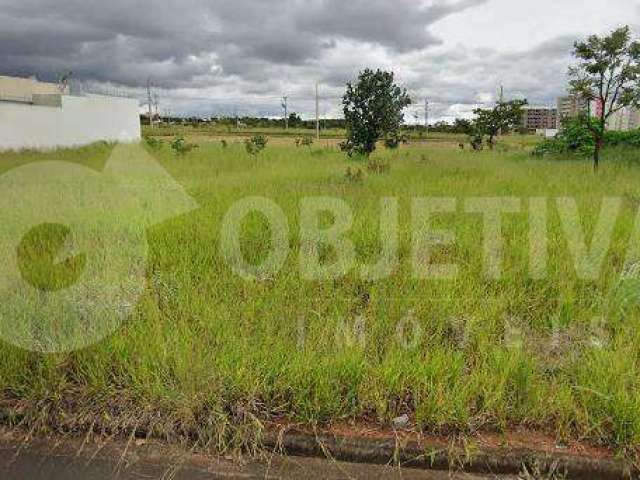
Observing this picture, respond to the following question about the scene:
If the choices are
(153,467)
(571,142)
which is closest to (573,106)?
(571,142)

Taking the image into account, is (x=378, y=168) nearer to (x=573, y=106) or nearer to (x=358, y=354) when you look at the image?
(x=358, y=354)


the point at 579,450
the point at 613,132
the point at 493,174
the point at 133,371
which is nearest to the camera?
the point at 579,450

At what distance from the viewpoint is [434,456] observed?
1.82m

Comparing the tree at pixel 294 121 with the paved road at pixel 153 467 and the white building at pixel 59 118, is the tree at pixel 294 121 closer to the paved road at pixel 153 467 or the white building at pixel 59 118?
the white building at pixel 59 118

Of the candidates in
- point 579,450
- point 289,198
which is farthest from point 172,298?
point 289,198

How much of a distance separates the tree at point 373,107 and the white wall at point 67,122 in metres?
13.4

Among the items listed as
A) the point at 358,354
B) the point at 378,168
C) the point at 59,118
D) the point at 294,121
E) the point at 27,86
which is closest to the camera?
the point at 358,354

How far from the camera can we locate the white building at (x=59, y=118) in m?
17.1

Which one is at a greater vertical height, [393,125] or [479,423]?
[393,125]

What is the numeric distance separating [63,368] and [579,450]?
2451mm

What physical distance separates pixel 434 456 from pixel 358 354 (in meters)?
0.60

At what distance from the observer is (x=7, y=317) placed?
8.47ft

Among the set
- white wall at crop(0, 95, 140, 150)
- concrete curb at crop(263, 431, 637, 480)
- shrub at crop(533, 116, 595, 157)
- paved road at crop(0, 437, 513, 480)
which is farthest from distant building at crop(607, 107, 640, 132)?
white wall at crop(0, 95, 140, 150)

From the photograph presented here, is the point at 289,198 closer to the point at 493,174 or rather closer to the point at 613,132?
the point at 493,174
